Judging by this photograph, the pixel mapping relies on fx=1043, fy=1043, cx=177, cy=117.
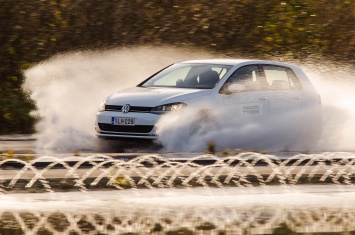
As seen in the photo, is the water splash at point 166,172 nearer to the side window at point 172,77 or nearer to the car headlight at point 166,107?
the car headlight at point 166,107

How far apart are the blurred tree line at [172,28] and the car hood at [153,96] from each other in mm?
6509

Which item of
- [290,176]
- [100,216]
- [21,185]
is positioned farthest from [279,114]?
[100,216]

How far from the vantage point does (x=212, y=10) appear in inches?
973

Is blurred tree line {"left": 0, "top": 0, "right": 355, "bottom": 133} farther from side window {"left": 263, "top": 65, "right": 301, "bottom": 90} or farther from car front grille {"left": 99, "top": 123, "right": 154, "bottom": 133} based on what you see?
car front grille {"left": 99, "top": 123, "right": 154, "bottom": 133}

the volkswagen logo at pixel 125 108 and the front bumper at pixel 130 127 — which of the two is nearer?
the front bumper at pixel 130 127

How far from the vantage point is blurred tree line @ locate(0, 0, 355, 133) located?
22688 mm

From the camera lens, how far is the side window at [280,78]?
16266 mm

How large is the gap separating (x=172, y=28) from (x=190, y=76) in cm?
863

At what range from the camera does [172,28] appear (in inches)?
957

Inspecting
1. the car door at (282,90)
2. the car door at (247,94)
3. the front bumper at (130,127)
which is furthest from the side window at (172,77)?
the front bumper at (130,127)

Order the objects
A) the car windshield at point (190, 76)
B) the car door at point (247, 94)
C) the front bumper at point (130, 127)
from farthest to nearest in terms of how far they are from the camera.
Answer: the car windshield at point (190, 76)
the car door at point (247, 94)
the front bumper at point (130, 127)

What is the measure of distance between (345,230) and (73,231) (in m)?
2.16

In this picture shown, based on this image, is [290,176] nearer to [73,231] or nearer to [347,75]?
[73,231]

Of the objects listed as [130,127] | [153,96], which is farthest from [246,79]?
[130,127]
